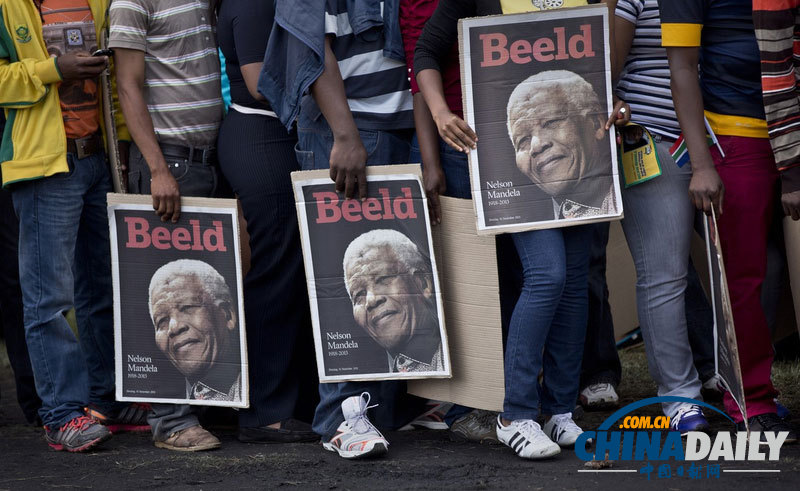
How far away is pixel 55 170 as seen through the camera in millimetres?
4176

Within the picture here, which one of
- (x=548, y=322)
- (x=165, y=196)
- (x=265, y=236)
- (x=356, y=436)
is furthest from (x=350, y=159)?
(x=356, y=436)

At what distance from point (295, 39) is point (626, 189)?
1362 mm

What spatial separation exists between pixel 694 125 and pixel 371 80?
3.88ft

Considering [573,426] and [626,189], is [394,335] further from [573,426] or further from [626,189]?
[626,189]

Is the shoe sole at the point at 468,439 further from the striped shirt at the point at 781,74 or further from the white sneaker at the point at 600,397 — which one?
the striped shirt at the point at 781,74

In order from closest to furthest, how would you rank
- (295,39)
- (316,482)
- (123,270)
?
(316,482)
(295,39)
(123,270)

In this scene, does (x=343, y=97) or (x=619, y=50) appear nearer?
(x=343, y=97)

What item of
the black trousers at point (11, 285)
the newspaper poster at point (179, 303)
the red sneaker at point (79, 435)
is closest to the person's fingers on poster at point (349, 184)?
the newspaper poster at point (179, 303)

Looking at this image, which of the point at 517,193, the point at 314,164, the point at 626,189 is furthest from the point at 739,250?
the point at 314,164

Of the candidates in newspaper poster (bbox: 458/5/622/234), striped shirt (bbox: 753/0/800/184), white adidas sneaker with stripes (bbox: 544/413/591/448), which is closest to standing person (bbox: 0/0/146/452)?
newspaper poster (bbox: 458/5/622/234)

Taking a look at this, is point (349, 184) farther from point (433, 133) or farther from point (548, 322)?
point (548, 322)

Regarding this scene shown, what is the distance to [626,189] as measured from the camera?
13.1 ft

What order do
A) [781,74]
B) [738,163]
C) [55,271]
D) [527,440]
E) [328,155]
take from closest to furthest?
[781,74] < [527,440] < [738,163] < [328,155] < [55,271]

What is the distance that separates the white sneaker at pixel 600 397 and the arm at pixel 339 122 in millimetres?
1664
